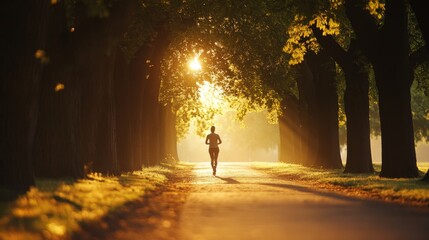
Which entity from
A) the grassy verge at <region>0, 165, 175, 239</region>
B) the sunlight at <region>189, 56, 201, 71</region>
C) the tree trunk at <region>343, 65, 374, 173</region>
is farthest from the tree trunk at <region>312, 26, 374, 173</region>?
the grassy verge at <region>0, 165, 175, 239</region>

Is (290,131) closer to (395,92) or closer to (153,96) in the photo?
(153,96)

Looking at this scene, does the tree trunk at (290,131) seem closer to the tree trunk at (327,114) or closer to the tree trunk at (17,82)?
the tree trunk at (327,114)

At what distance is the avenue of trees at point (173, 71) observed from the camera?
1287 cm

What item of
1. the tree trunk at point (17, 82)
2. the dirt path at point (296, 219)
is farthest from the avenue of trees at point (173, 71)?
the dirt path at point (296, 219)

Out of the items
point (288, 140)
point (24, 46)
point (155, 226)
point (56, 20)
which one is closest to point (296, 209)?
point (155, 226)

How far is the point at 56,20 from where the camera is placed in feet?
54.6

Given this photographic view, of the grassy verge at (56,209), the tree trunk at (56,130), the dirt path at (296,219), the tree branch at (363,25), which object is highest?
the tree branch at (363,25)

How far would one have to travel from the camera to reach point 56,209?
33.5 ft

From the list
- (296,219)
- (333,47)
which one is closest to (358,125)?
(333,47)

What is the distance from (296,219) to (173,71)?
1107 inches

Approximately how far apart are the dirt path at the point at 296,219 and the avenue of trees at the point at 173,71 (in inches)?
130

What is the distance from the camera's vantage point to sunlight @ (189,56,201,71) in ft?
122

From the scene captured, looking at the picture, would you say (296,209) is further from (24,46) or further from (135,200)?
(24,46)

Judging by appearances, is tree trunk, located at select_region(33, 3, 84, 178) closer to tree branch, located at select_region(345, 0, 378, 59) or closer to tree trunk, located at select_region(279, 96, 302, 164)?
tree branch, located at select_region(345, 0, 378, 59)
